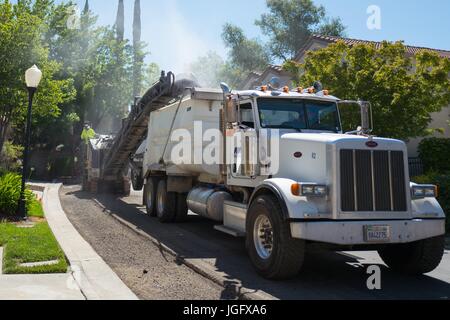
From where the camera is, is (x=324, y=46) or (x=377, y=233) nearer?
(x=377, y=233)

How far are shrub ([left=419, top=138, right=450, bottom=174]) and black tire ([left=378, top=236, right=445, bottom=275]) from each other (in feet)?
40.0

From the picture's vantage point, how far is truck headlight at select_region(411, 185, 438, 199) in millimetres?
6582

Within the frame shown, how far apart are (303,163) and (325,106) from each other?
2.09 metres

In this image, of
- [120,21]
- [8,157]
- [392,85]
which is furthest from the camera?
[120,21]

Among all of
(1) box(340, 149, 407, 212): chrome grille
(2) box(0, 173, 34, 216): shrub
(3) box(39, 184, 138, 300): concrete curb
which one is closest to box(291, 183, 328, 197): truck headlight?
(1) box(340, 149, 407, 212): chrome grille

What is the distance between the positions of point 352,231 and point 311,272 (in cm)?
131

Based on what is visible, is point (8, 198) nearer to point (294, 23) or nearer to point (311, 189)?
point (311, 189)

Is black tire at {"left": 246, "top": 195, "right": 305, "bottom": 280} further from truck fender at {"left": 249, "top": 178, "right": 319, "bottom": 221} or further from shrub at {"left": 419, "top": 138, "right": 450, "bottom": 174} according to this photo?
shrub at {"left": 419, "top": 138, "right": 450, "bottom": 174}

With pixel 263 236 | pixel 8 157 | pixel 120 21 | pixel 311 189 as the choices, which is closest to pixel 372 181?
pixel 311 189

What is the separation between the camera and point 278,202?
6.30 metres

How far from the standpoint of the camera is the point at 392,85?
14.0 m

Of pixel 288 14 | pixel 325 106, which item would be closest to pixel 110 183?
pixel 325 106

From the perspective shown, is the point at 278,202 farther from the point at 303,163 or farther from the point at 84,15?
the point at 84,15
